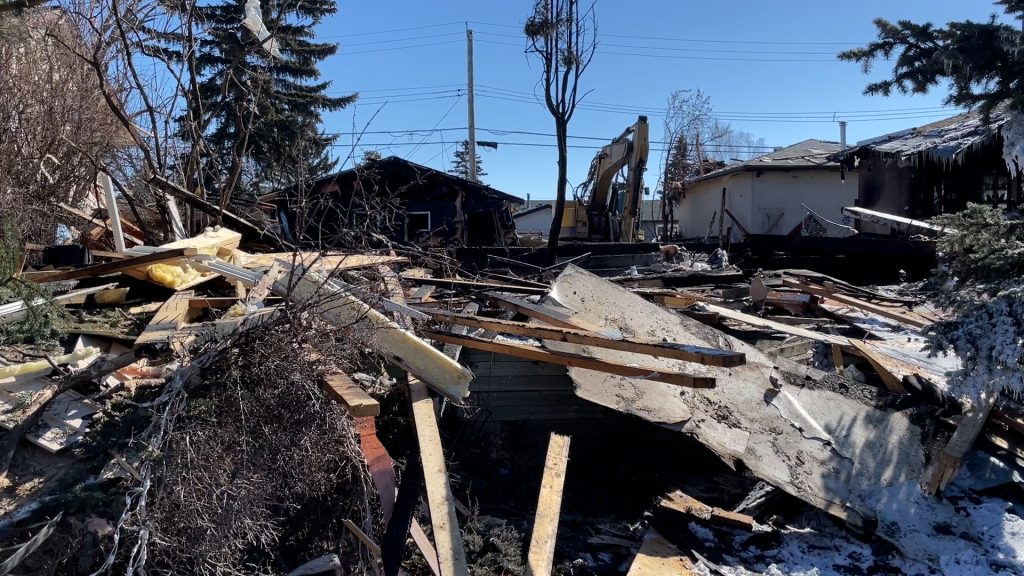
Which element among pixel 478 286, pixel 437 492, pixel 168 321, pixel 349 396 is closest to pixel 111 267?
pixel 168 321

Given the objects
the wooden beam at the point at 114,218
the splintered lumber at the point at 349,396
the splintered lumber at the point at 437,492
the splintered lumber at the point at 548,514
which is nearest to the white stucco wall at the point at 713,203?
the wooden beam at the point at 114,218

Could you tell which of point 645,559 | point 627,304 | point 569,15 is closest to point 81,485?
point 645,559

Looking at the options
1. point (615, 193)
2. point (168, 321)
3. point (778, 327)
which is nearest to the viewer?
point (168, 321)

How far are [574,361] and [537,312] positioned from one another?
38.9 inches

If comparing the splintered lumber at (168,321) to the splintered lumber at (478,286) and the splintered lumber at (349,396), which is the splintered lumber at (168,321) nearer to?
the splintered lumber at (349,396)

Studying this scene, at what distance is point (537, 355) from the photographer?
430 cm

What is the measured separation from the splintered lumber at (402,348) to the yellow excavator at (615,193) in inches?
499

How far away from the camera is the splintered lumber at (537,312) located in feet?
16.2

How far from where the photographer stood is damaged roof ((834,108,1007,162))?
12.4 metres

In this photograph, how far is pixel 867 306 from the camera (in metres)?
7.96

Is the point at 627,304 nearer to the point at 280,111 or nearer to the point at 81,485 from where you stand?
the point at 81,485

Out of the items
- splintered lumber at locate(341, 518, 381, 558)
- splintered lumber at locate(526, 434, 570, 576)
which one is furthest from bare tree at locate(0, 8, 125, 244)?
splintered lumber at locate(526, 434, 570, 576)

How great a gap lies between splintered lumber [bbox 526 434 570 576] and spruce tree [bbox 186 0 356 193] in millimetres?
2636

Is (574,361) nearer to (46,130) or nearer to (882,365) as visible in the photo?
(882,365)
